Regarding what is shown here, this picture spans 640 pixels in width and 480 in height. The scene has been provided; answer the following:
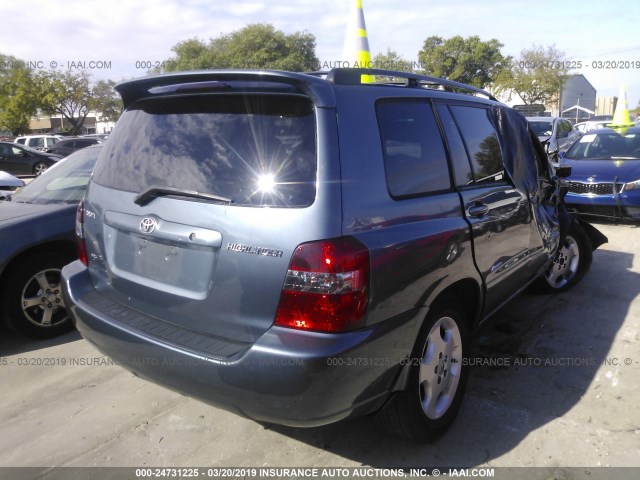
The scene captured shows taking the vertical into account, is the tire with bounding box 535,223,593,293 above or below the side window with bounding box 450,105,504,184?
below

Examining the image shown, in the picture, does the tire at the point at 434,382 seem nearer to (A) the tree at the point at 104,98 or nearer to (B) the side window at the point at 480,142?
(B) the side window at the point at 480,142

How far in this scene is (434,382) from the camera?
2.66 meters

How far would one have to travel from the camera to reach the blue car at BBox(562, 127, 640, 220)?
7262mm

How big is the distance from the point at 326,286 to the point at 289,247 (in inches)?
8.4

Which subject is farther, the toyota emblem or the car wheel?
the car wheel

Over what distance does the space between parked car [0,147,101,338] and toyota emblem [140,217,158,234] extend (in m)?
2.13

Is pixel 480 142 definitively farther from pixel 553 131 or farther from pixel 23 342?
pixel 553 131

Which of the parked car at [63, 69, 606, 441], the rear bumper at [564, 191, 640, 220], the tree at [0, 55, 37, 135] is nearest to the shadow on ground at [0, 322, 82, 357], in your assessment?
the parked car at [63, 69, 606, 441]

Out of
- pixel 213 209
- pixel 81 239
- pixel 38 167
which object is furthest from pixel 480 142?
pixel 38 167

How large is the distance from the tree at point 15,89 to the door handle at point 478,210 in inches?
1764

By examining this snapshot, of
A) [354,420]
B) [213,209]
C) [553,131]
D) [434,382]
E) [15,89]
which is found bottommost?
[354,420]

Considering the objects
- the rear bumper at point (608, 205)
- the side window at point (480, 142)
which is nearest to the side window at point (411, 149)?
the side window at point (480, 142)

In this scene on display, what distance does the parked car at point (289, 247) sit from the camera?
6.52ft

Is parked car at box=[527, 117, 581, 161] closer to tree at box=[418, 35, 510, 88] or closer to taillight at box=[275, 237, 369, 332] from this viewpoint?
taillight at box=[275, 237, 369, 332]
